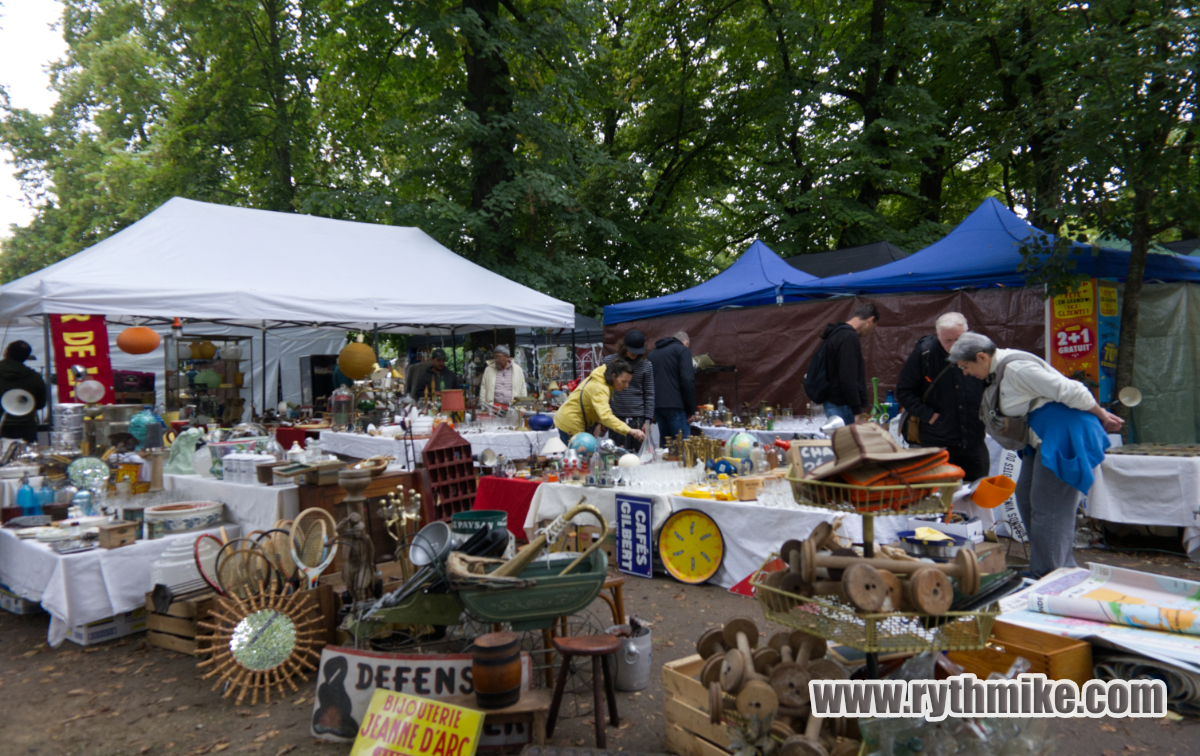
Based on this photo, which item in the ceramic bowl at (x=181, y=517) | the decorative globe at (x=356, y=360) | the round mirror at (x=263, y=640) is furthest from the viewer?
the decorative globe at (x=356, y=360)

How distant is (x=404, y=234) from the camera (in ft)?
32.4

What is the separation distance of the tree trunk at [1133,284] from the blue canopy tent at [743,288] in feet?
11.2

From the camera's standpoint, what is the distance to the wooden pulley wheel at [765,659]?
237 centimetres

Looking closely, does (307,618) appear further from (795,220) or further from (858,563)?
(795,220)

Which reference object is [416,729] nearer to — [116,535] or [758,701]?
[758,701]

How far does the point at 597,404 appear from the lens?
5664 mm

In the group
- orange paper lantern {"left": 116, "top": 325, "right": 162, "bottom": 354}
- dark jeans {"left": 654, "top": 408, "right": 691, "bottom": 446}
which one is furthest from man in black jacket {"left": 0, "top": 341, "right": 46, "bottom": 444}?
dark jeans {"left": 654, "top": 408, "right": 691, "bottom": 446}

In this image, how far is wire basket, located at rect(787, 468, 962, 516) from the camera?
2006mm

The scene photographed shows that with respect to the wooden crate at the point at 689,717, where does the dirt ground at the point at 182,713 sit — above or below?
below

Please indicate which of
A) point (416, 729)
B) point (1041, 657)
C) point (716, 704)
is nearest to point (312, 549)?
point (416, 729)

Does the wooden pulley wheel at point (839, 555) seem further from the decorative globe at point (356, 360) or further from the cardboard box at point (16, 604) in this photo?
the decorative globe at point (356, 360)

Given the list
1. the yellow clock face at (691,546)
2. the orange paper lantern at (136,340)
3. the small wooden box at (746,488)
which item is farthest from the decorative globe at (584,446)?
the orange paper lantern at (136,340)

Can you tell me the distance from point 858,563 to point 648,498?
8.91ft

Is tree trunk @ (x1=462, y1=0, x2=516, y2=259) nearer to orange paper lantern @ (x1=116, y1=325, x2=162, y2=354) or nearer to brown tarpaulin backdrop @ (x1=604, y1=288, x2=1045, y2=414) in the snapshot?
brown tarpaulin backdrop @ (x1=604, y1=288, x2=1045, y2=414)
